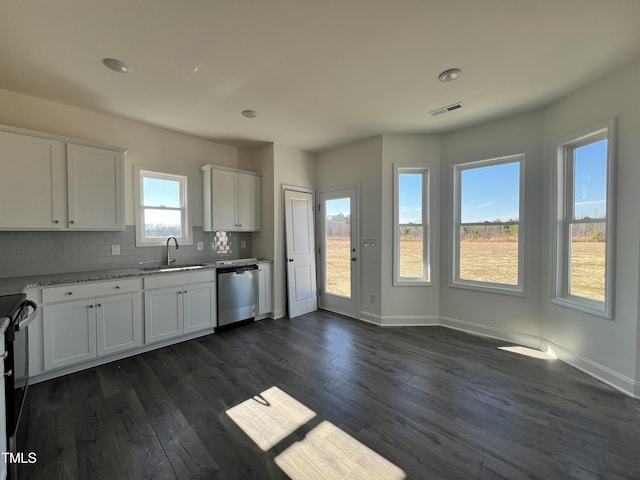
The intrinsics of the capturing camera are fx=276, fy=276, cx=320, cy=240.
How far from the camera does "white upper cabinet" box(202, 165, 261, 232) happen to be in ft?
13.3

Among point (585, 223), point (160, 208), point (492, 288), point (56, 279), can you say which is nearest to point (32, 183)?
point (56, 279)

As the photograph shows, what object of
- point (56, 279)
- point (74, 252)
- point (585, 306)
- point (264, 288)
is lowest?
point (264, 288)

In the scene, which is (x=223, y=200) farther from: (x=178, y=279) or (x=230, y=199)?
(x=178, y=279)

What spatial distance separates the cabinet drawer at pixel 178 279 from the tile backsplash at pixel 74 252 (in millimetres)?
562

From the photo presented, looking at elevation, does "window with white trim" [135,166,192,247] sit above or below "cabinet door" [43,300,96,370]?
above

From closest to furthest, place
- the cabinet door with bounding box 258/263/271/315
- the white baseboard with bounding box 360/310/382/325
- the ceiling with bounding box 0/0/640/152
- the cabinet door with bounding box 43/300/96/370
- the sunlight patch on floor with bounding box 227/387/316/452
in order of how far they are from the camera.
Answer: the ceiling with bounding box 0/0/640/152
the sunlight patch on floor with bounding box 227/387/316/452
the cabinet door with bounding box 43/300/96/370
the white baseboard with bounding box 360/310/382/325
the cabinet door with bounding box 258/263/271/315

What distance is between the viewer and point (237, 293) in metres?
3.96

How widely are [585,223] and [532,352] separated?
5.00 ft

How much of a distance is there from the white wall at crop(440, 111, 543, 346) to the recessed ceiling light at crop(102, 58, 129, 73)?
379 cm

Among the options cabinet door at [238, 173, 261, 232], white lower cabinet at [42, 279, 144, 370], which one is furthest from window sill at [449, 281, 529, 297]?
white lower cabinet at [42, 279, 144, 370]

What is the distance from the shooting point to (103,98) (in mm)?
2879

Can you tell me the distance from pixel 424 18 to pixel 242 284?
355 centimetres

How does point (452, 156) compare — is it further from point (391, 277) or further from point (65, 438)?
point (65, 438)

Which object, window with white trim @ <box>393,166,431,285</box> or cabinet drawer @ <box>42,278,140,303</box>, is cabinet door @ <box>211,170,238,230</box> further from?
window with white trim @ <box>393,166,431,285</box>
